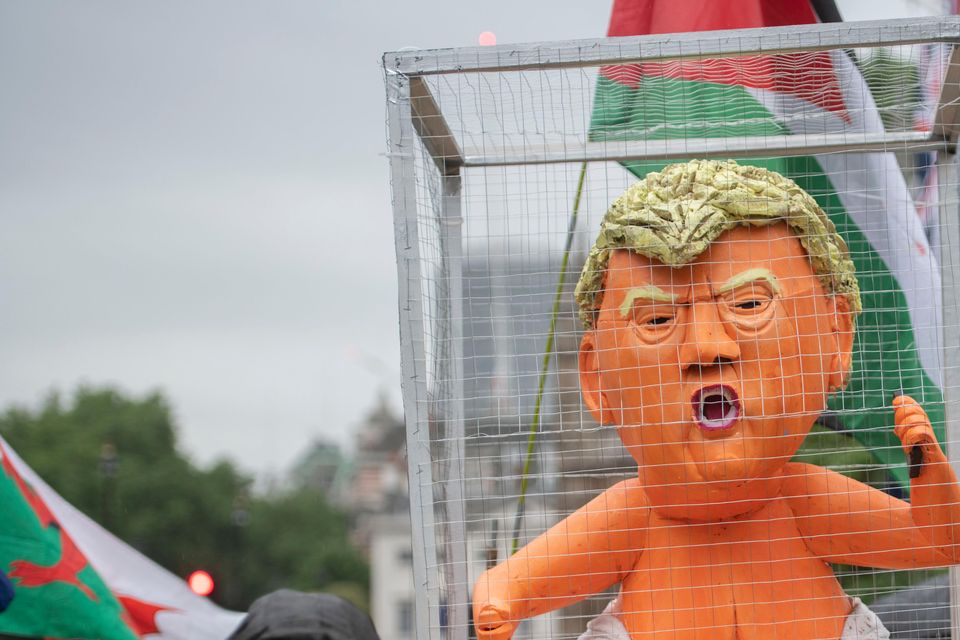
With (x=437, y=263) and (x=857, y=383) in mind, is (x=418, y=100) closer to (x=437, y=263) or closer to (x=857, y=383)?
(x=437, y=263)

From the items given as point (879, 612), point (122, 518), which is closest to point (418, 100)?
point (879, 612)

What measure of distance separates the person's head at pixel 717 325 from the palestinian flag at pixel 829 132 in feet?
0.71

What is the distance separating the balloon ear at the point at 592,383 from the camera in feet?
12.0

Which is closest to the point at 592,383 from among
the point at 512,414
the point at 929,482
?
the point at 512,414

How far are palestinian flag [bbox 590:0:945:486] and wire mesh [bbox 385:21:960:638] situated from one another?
0.04 ft

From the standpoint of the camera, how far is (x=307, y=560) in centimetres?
3547

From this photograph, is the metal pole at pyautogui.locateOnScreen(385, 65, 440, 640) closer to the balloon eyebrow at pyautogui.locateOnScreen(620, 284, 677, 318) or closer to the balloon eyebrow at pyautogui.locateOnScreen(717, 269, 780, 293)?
the balloon eyebrow at pyautogui.locateOnScreen(620, 284, 677, 318)

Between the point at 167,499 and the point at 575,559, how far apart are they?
1096 inches

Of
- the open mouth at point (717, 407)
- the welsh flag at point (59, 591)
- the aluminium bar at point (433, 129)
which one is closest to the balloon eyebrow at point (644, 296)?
the open mouth at point (717, 407)

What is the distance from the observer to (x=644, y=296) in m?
3.42

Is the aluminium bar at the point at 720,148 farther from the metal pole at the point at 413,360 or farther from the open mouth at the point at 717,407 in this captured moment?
the open mouth at the point at 717,407

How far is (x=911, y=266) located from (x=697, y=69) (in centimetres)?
119

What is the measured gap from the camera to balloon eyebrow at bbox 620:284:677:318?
11.1ft

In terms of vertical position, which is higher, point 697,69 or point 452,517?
point 697,69
